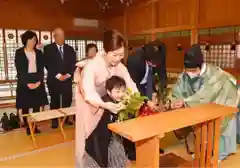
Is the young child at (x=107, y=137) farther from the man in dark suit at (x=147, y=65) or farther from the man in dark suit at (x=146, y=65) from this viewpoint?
the man in dark suit at (x=147, y=65)

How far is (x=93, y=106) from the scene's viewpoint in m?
1.49

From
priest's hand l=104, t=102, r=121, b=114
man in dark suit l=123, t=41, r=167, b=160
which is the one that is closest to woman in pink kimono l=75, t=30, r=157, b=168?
priest's hand l=104, t=102, r=121, b=114

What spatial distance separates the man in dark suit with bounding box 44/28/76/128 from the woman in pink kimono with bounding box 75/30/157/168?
1.76 meters

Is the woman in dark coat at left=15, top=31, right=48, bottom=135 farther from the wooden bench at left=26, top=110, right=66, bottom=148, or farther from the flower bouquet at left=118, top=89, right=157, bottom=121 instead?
the flower bouquet at left=118, top=89, right=157, bottom=121

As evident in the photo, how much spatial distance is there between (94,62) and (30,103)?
82.5 inches

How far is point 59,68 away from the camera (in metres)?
3.29

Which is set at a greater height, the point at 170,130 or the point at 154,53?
the point at 154,53

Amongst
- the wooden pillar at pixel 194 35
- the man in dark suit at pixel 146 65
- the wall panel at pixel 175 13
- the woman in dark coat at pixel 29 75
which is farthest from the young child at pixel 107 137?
the wall panel at pixel 175 13

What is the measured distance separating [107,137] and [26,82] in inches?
78.1

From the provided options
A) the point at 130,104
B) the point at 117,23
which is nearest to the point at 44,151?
the point at 130,104

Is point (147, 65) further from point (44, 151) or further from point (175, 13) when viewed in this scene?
point (175, 13)

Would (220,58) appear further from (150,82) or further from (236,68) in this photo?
(150,82)

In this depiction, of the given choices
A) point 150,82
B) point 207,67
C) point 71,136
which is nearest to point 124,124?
point 150,82

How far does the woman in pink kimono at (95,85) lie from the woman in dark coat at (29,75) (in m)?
1.73
